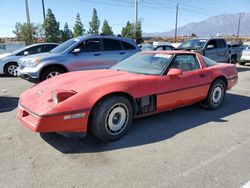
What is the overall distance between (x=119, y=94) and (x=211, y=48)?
9.32m

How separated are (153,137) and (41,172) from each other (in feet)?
5.82

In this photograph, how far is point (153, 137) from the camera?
162 inches

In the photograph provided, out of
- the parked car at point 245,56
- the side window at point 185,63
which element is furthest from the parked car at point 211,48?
the side window at point 185,63

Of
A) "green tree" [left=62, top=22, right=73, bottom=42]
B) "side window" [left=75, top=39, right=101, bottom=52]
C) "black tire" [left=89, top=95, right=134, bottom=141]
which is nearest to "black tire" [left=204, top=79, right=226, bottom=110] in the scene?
"black tire" [left=89, top=95, right=134, bottom=141]


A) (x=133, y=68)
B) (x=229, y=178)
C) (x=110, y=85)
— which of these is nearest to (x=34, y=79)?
(x=133, y=68)

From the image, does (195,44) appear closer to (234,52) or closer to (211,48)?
(211,48)

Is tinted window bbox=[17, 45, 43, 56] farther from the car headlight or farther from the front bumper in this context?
the front bumper

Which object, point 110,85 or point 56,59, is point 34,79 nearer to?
point 56,59

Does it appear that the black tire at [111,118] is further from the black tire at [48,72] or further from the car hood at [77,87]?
the black tire at [48,72]

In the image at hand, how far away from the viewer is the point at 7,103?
6199mm

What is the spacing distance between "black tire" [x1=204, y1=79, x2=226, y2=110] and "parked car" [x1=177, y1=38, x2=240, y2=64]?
6296 mm

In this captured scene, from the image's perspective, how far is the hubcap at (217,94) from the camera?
5.67 m

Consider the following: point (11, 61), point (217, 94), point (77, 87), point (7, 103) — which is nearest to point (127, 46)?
point (217, 94)

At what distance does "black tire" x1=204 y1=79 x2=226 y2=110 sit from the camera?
5.52 meters
